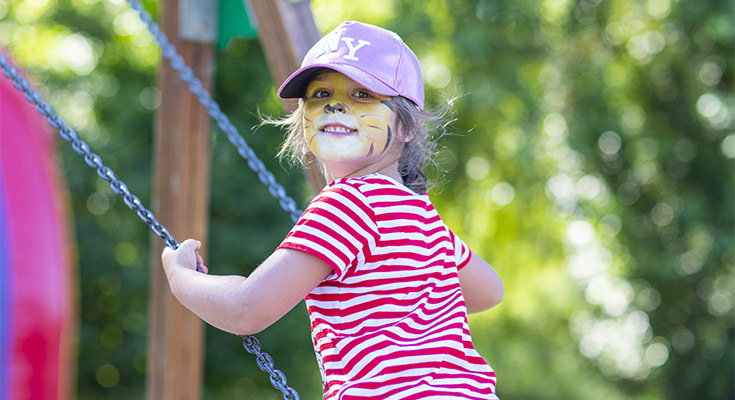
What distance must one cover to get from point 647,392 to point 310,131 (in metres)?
10.4

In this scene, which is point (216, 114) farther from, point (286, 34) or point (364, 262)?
point (364, 262)

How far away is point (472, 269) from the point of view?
234 cm

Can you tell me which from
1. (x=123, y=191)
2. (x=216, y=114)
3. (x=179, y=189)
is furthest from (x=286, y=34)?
(x=179, y=189)

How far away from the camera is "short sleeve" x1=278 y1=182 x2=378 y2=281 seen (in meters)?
1.77

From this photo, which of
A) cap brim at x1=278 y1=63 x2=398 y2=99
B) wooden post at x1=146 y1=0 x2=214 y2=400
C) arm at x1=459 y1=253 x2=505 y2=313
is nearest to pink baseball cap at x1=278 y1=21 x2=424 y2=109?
cap brim at x1=278 y1=63 x2=398 y2=99

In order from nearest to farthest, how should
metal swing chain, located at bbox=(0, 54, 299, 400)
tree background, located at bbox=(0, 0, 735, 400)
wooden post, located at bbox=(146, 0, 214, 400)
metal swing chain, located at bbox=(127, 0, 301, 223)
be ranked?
metal swing chain, located at bbox=(0, 54, 299, 400) < metal swing chain, located at bbox=(127, 0, 301, 223) < wooden post, located at bbox=(146, 0, 214, 400) < tree background, located at bbox=(0, 0, 735, 400)

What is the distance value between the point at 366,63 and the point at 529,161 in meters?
6.67

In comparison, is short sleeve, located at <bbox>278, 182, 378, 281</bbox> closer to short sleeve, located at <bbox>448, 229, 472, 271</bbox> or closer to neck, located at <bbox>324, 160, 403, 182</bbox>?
neck, located at <bbox>324, 160, 403, 182</bbox>

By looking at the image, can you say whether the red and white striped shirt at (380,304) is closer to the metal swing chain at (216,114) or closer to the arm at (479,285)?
the arm at (479,285)

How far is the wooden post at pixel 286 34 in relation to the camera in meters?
3.09

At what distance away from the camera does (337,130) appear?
1.98 m

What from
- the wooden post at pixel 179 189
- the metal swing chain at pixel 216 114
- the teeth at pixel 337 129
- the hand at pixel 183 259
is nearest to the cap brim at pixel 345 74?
the teeth at pixel 337 129

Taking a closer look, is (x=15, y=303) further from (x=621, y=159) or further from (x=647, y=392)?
(x=647, y=392)

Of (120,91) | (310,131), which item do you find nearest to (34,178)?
(310,131)
